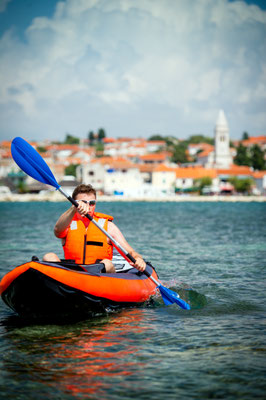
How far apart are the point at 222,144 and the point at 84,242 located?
123657mm

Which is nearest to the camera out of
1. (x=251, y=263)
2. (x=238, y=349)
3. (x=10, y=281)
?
(x=238, y=349)

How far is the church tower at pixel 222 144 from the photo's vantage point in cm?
12256

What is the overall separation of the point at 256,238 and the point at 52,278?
54.5 feet

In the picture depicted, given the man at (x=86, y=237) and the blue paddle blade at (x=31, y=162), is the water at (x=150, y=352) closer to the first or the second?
the man at (x=86, y=237)

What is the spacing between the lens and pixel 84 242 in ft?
24.2

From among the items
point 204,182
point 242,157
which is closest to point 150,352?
point 204,182

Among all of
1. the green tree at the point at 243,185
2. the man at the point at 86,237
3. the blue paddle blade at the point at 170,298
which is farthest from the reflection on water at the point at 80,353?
the green tree at the point at 243,185

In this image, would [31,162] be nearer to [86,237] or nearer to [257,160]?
[86,237]

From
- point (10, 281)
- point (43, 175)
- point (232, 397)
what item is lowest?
point (232, 397)

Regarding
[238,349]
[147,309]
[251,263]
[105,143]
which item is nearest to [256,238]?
[251,263]

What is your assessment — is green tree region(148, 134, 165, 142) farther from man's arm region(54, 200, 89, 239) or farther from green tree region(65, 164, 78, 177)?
man's arm region(54, 200, 89, 239)

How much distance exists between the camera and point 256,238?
22.0m

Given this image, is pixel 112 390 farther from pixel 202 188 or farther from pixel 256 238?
pixel 202 188

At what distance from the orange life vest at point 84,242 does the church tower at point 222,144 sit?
112413mm
